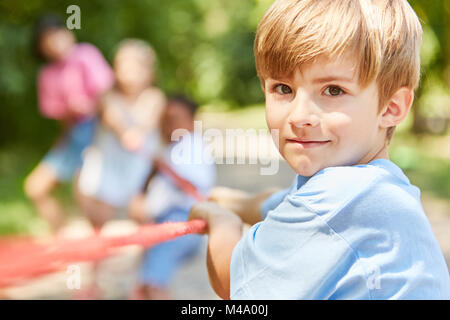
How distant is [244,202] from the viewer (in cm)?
134

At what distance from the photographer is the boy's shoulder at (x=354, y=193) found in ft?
2.74

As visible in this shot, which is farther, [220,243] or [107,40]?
[107,40]

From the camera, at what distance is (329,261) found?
2.72ft

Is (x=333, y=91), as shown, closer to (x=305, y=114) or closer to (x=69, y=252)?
(x=305, y=114)

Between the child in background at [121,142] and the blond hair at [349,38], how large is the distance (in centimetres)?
205

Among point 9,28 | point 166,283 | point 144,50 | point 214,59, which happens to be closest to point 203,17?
point 214,59

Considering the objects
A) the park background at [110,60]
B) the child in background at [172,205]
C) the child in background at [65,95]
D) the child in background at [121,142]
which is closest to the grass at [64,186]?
the park background at [110,60]

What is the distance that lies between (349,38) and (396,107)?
17 cm

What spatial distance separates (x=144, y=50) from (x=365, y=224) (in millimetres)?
2582

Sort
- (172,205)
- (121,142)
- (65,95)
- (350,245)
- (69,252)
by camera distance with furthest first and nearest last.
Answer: (65,95) < (121,142) < (172,205) < (69,252) < (350,245)

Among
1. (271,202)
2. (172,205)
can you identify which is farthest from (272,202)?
(172,205)

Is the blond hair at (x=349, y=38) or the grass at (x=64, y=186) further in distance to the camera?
the grass at (x=64, y=186)

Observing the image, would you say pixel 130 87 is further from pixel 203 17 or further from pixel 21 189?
pixel 203 17

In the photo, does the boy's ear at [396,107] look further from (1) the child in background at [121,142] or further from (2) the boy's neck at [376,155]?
(1) the child in background at [121,142]
